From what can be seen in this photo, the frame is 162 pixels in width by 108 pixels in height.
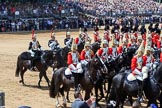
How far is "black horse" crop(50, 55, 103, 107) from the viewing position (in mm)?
14180

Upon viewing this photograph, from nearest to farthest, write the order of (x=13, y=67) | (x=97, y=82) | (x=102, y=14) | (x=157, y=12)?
(x=97, y=82) < (x=13, y=67) < (x=102, y=14) < (x=157, y=12)

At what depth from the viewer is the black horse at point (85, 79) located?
1418cm

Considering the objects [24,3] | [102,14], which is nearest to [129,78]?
[24,3]

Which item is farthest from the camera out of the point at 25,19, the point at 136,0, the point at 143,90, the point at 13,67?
the point at 136,0

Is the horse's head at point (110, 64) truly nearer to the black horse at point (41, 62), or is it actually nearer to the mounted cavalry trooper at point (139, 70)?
the mounted cavalry trooper at point (139, 70)

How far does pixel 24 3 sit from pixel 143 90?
125ft

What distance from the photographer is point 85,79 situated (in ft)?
47.4

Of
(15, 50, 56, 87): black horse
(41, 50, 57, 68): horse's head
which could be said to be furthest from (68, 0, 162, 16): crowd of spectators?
(41, 50, 57, 68): horse's head

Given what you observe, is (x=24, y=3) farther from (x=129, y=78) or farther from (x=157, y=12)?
(x=129, y=78)

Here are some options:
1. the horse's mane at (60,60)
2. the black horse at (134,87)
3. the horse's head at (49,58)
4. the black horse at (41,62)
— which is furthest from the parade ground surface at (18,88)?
the black horse at (134,87)

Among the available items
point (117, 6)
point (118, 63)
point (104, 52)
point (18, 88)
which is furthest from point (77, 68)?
point (117, 6)

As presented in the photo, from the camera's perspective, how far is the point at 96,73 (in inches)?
563

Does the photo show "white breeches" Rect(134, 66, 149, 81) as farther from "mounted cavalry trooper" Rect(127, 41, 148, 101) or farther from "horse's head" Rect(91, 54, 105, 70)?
"horse's head" Rect(91, 54, 105, 70)

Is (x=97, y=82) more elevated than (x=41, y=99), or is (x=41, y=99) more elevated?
(x=97, y=82)
